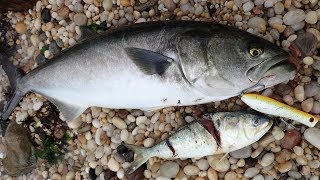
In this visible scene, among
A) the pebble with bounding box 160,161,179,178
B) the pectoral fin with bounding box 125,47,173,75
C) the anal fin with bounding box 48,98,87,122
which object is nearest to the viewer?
the pectoral fin with bounding box 125,47,173,75

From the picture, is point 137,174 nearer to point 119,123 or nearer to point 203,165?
point 119,123

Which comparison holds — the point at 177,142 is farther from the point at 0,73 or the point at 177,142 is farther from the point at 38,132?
the point at 0,73

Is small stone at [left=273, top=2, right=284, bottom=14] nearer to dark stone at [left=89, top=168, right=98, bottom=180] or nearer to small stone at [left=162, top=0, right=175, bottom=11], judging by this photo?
small stone at [left=162, top=0, right=175, bottom=11]

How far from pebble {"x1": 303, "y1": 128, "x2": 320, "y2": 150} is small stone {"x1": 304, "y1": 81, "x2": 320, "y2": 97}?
30 centimetres

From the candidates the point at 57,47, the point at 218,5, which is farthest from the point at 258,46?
the point at 57,47

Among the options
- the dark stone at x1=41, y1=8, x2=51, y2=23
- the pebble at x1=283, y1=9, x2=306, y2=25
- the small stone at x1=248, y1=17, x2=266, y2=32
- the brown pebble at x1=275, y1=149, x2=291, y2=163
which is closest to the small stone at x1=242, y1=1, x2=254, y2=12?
the small stone at x1=248, y1=17, x2=266, y2=32

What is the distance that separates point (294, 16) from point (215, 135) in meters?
1.23

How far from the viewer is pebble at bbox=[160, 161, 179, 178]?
439 cm

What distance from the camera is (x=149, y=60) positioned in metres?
3.91

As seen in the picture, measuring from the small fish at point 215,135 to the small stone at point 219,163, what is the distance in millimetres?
135

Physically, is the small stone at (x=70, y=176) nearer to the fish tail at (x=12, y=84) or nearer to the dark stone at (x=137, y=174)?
the dark stone at (x=137, y=174)

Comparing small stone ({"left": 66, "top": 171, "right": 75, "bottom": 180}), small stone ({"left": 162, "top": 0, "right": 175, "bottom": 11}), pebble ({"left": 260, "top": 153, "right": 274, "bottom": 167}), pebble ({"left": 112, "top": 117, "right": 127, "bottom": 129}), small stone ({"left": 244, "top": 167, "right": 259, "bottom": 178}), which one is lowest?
small stone ({"left": 66, "top": 171, "right": 75, "bottom": 180})

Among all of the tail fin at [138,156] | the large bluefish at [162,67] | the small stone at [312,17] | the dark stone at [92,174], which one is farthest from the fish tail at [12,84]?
the small stone at [312,17]

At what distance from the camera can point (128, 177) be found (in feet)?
14.8
